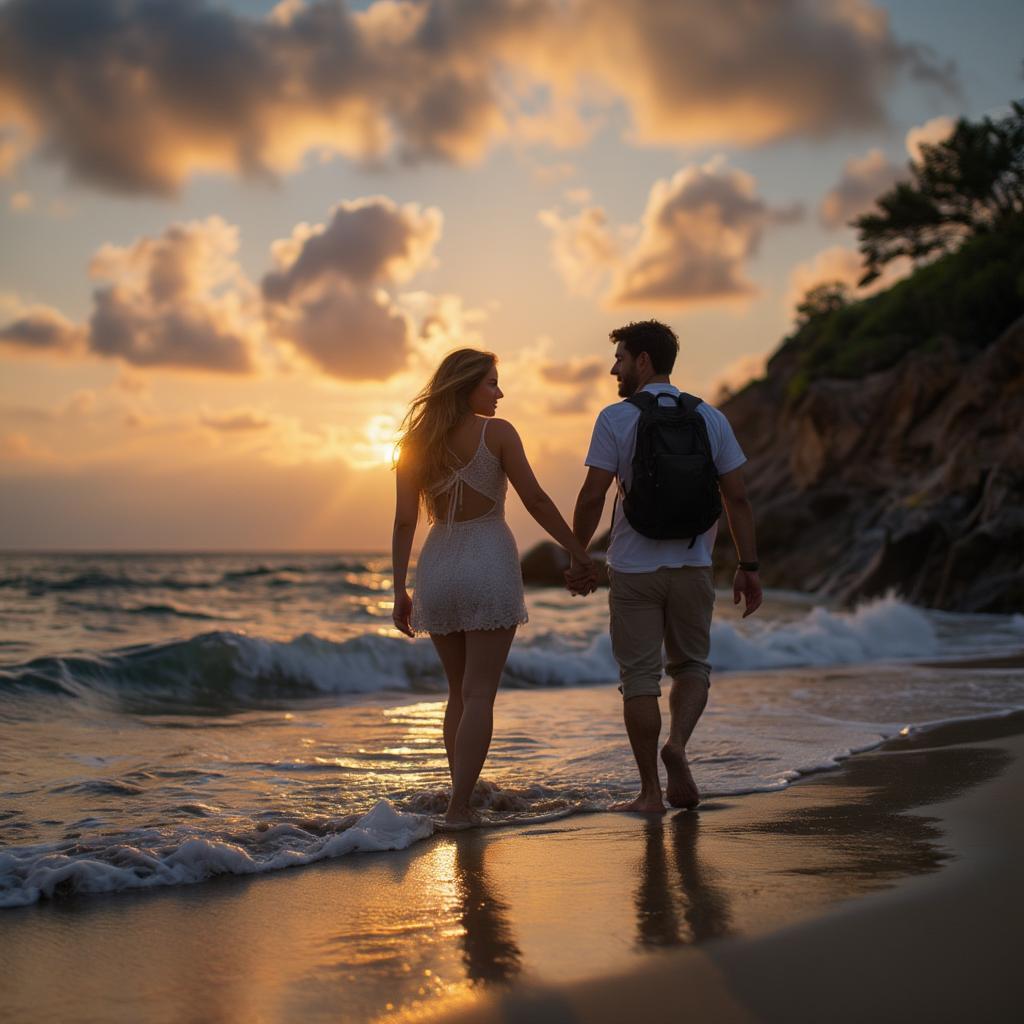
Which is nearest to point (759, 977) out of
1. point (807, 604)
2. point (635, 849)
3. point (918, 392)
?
point (635, 849)

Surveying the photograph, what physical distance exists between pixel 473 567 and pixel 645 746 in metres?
1.13

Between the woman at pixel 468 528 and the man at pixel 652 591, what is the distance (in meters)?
0.22

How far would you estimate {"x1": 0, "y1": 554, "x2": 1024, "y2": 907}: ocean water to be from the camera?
4.54 m

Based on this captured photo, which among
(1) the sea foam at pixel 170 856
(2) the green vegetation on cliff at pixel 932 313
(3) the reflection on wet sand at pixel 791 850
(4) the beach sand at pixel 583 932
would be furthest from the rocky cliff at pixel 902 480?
(1) the sea foam at pixel 170 856

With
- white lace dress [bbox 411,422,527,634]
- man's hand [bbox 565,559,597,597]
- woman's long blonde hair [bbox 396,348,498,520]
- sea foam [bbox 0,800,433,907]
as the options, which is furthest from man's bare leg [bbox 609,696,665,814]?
woman's long blonde hair [bbox 396,348,498,520]

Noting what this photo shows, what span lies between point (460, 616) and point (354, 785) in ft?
4.98

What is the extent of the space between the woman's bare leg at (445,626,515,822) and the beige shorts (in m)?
0.52

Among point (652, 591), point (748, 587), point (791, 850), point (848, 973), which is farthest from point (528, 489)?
point (848, 973)

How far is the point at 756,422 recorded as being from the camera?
149ft

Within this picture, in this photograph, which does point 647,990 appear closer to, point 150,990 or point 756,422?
point 150,990

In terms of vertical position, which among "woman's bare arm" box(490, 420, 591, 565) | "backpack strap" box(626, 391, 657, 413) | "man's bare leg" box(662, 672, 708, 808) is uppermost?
"backpack strap" box(626, 391, 657, 413)

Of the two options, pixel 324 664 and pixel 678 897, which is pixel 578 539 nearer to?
pixel 678 897

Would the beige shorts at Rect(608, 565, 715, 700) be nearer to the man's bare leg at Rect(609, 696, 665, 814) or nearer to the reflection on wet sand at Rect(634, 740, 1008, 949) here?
the man's bare leg at Rect(609, 696, 665, 814)

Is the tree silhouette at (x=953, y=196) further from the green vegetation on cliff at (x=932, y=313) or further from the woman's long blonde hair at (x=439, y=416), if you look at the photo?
the woman's long blonde hair at (x=439, y=416)
